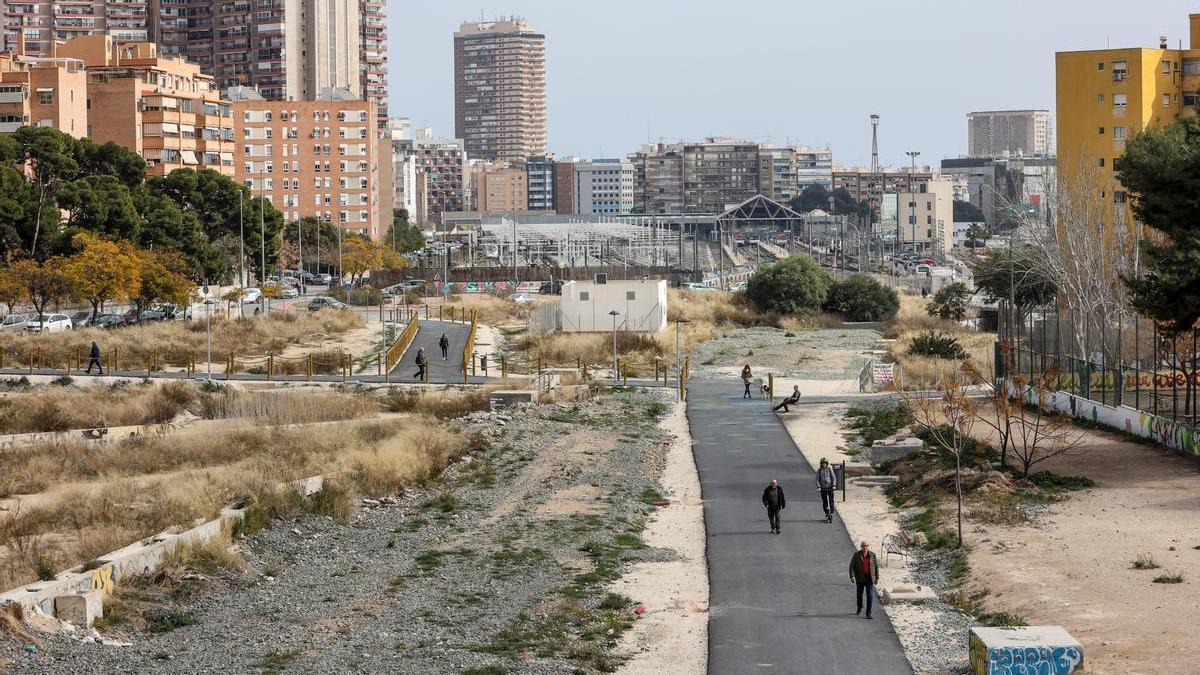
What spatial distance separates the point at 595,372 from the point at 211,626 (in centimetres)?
3780

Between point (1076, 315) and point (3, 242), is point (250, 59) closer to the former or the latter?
point (3, 242)

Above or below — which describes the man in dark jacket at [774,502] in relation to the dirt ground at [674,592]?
above

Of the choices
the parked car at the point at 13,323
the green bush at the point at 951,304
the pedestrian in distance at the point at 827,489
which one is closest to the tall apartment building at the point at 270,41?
the green bush at the point at 951,304

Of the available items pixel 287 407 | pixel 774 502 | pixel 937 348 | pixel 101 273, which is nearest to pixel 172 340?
pixel 101 273

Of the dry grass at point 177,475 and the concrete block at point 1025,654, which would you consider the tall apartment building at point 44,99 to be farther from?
the concrete block at point 1025,654

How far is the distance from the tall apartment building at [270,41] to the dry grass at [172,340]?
88.0m

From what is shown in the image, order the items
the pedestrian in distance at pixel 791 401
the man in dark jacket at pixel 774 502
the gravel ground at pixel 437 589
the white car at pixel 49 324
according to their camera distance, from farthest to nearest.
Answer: the white car at pixel 49 324, the pedestrian in distance at pixel 791 401, the man in dark jacket at pixel 774 502, the gravel ground at pixel 437 589

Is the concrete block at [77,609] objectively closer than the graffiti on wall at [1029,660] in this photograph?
No

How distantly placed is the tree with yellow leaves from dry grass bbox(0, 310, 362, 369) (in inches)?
60.7

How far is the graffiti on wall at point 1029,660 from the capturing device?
1841cm

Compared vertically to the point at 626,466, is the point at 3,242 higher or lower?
higher

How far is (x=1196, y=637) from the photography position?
20359mm

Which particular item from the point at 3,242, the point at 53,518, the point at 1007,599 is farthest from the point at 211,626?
the point at 3,242

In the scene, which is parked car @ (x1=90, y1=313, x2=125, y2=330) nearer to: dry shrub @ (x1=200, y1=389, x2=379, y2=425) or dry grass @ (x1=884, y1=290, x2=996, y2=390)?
dry shrub @ (x1=200, y1=389, x2=379, y2=425)
